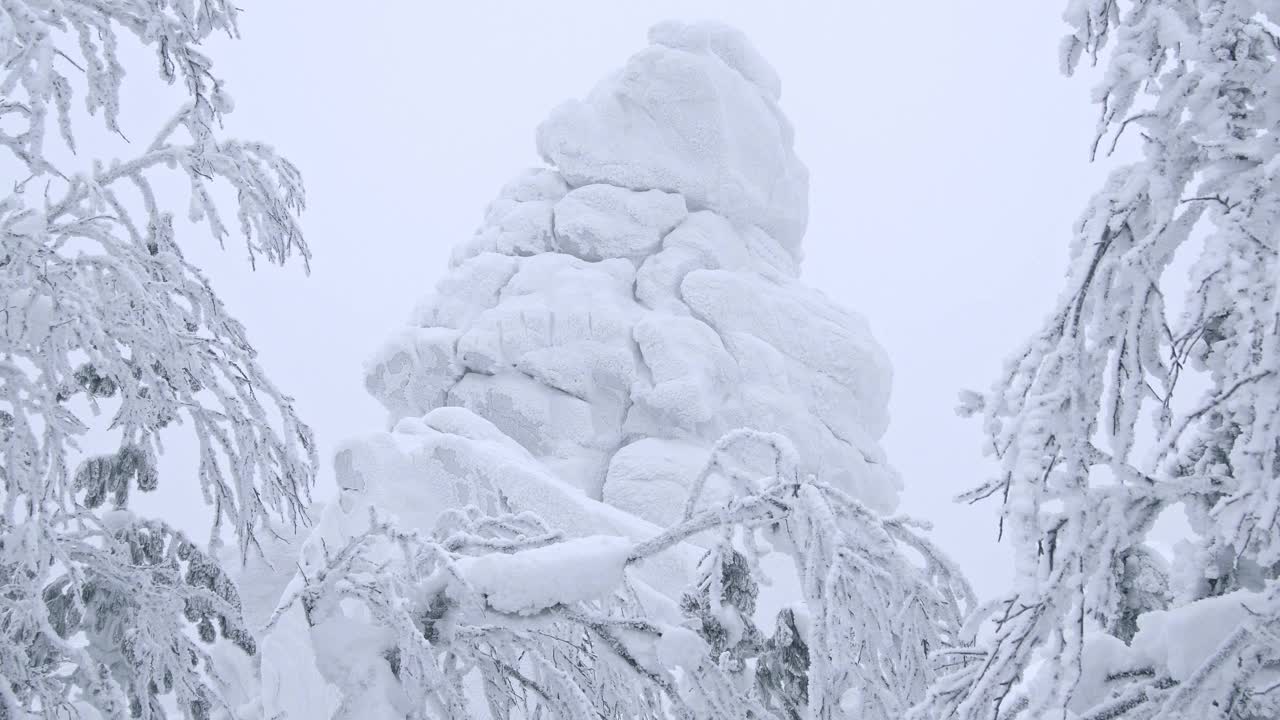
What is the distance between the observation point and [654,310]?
1720 cm

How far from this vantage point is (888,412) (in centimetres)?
1836

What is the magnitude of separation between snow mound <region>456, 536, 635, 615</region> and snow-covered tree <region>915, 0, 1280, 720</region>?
118 centimetres

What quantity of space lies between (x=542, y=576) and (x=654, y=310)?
14.3 meters

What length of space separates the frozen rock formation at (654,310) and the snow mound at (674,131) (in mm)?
34

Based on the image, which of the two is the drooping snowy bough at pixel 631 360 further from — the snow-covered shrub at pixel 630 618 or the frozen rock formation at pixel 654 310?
the snow-covered shrub at pixel 630 618

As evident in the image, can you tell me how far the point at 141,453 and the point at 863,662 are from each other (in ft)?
8.52

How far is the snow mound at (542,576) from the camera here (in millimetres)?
2965

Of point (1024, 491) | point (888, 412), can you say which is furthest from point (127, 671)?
point (888, 412)

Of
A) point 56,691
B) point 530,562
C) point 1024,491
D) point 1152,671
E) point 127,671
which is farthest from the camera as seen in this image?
point 127,671

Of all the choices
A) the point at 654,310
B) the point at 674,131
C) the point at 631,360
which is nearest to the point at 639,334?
the point at 631,360

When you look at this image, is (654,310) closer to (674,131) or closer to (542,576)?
(674,131)

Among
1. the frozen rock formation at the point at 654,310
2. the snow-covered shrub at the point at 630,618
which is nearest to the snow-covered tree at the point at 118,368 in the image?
the snow-covered shrub at the point at 630,618

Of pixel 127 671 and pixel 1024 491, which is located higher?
pixel 1024 491

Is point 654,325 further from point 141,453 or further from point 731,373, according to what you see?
point 141,453
